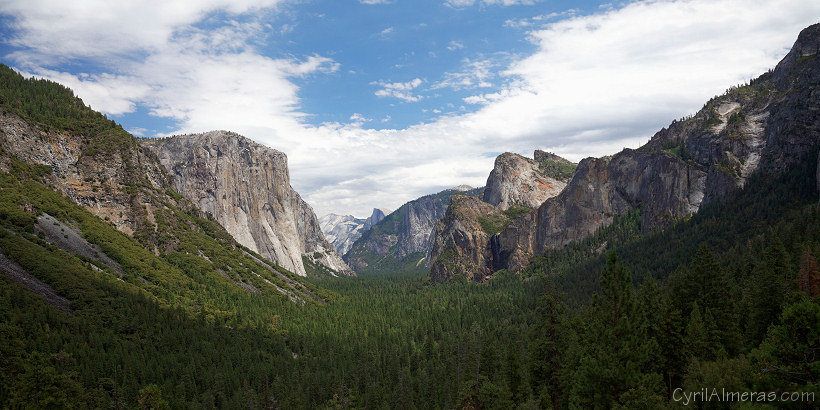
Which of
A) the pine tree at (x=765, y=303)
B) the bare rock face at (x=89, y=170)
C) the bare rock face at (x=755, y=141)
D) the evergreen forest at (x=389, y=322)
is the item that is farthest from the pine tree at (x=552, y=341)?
the bare rock face at (x=755, y=141)

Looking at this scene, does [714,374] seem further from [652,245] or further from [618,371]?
[652,245]

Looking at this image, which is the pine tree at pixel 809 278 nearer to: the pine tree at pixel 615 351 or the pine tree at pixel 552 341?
the pine tree at pixel 615 351

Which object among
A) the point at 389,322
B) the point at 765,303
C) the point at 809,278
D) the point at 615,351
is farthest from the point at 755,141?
the point at 615,351

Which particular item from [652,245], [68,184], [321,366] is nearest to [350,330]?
[321,366]

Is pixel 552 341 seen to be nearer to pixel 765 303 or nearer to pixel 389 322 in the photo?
pixel 765 303

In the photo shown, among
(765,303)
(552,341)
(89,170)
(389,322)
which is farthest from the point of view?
(89,170)

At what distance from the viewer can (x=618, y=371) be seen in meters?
33.3

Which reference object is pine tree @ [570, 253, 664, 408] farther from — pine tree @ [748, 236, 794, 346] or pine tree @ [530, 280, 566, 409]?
pine tree @ [748, 236, 794, 346]

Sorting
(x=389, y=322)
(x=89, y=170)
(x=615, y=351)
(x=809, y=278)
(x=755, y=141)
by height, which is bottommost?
(x=389, y=322)

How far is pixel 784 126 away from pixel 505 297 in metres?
114

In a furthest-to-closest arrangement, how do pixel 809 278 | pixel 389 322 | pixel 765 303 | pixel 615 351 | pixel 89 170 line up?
pixel 89 170, pixel 389 322, pixel 809 278, pixel 765 303, pixel 615 351

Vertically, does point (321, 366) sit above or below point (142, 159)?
below

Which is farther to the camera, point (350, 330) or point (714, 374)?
point (350, 330)

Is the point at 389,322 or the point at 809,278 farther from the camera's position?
the point at 389,322
